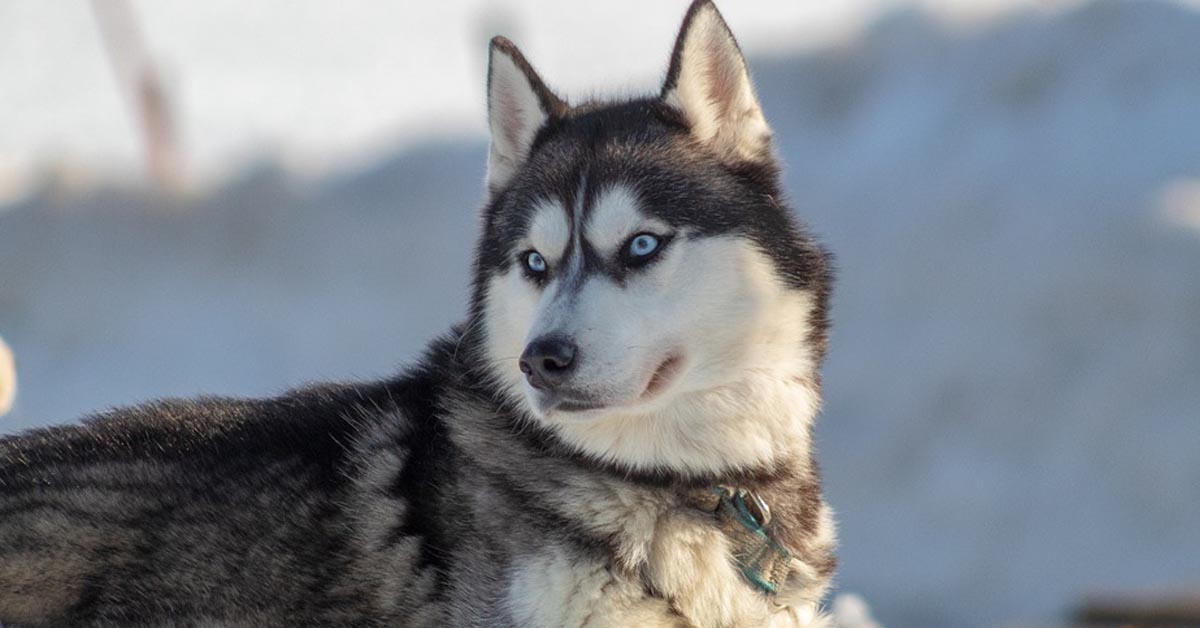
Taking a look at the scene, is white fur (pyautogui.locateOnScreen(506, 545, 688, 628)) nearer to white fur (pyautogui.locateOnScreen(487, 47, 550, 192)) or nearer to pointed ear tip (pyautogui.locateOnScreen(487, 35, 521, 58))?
white fur (pyautogui.locateOnScreen(487, 47, 550, 192))

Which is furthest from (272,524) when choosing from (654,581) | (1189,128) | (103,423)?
(1189,128)

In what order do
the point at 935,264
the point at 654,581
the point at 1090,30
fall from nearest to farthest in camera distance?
the point at 654,581, the point at 935,264, the point at 1090,30

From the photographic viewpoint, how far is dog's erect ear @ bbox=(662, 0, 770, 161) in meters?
3.90

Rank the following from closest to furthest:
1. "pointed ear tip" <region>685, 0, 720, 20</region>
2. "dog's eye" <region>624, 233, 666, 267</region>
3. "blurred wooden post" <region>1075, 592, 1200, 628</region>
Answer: "dog's eye" <region>624, 233, 666, 267</region> < "pointed ear tip" <region>685, 0, 720, 20</region> < "blurred wooden post" <region>1075, 592, 1200, 628</region>

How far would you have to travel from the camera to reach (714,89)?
13.3ft

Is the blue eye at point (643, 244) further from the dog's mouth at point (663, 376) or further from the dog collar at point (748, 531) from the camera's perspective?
the dog collar at point (748, 531)

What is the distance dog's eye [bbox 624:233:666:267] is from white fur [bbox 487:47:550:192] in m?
0.57

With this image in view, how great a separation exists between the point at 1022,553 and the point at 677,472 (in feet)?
23.2

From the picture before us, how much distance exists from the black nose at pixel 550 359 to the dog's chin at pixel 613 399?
0.14 ft

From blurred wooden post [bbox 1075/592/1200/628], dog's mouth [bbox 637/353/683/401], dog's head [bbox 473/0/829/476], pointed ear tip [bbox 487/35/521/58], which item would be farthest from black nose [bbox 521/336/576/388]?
blurred wooden post [bbox 1075/592/1200/628]

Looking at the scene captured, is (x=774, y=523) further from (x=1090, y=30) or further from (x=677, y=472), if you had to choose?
(x=1090, y=30)

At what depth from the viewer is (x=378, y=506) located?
3.75 m

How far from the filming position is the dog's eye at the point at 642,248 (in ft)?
12.1

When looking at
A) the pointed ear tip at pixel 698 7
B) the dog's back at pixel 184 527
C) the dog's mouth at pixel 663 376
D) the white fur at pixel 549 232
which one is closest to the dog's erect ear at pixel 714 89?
the pointed ear tip at pixel 698 7
